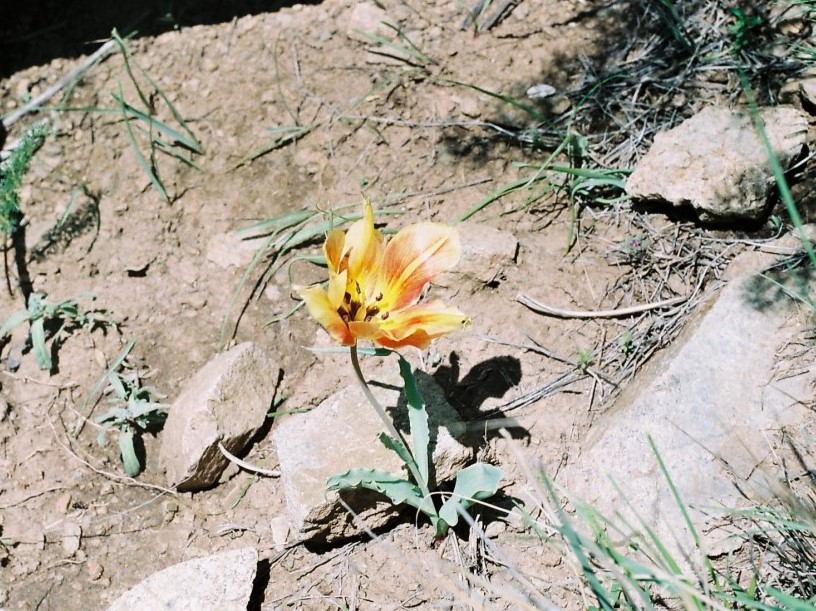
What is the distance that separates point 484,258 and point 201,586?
121 centimetres

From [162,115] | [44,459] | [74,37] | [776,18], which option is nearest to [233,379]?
[44,459]

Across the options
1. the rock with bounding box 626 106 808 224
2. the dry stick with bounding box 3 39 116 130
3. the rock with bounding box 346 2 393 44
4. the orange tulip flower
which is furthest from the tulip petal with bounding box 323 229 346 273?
the dry stick with bounding box 3 39 116 130

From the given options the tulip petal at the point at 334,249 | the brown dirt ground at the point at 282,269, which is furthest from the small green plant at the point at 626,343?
the tulip petal at the point at 334,249

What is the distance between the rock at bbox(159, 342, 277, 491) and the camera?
2373mm

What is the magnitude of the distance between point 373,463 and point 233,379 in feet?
1.78

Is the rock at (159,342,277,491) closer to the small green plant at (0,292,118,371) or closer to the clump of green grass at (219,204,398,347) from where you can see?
the clump of green grass at (219,204,398,347)

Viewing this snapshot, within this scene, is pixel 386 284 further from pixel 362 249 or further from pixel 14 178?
pixel 14 178

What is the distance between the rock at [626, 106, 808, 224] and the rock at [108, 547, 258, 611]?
156cm

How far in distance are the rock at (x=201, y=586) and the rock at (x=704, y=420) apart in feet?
2.84

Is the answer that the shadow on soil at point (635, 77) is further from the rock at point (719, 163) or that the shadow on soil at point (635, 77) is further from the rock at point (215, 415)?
the rock at point (215, 415)

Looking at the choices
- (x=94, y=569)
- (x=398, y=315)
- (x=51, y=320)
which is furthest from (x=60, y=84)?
(x=398, y=315)

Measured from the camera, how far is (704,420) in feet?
7.00

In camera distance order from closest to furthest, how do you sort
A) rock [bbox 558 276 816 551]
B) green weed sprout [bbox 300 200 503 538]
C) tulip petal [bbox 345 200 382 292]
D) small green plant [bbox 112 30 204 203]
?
green weed sprout [bbox 300 200 503 538] < tulip petal [bbox 345 200 382 292] < rock [bbox 558 276 816 551] < small green plant [bbox 112 30 204 203]

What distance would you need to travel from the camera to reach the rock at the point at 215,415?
237cm
